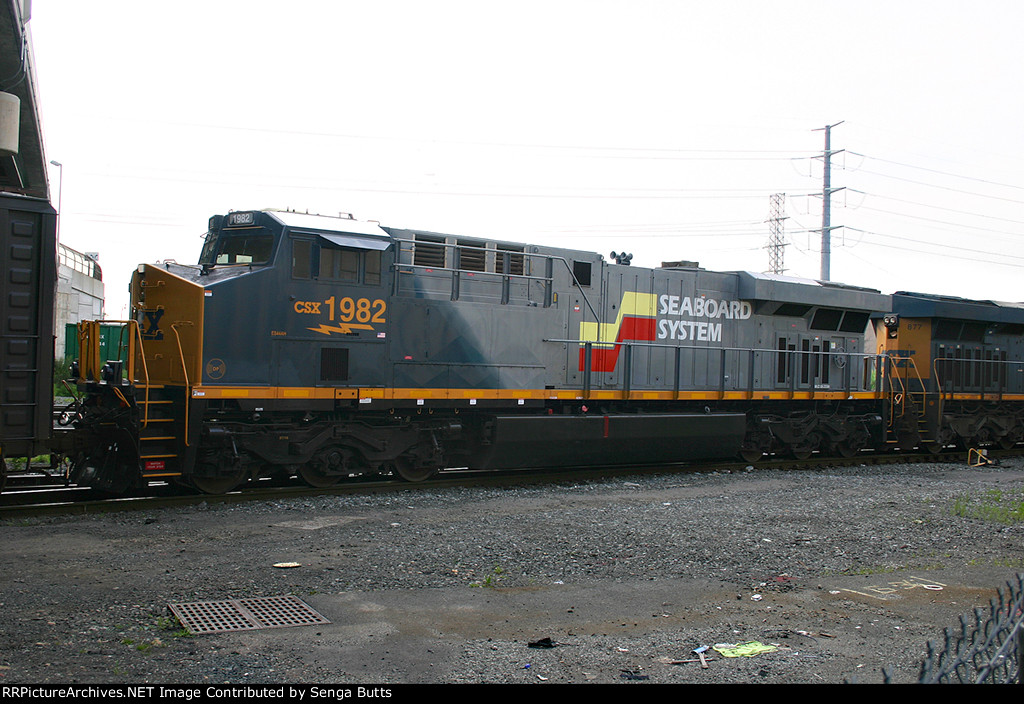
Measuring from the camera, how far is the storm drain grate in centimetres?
528

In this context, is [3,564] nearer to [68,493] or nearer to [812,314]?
[68,493]

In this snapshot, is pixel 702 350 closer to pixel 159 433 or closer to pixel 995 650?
pixel 159 433

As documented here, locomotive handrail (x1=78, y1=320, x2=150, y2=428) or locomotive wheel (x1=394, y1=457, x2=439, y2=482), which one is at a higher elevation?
locomotive handrail (x1=78, y1=320, x2=150, y2=428)

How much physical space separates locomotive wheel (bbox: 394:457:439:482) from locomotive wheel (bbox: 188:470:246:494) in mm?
2307

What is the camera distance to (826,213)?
1387 inches

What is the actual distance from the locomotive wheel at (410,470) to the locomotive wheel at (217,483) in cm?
A: 231

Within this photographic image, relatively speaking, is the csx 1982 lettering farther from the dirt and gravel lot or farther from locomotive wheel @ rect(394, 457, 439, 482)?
the dirt and gravel lot

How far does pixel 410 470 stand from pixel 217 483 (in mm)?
2795

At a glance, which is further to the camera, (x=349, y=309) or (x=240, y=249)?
(x=349, y=309)

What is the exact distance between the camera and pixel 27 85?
47.1 ft

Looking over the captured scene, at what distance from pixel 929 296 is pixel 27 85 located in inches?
782

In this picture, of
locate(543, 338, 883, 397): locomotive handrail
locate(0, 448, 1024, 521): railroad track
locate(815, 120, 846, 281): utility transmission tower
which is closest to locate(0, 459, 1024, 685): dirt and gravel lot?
locate(0, 448, 1024, 521): railroad track

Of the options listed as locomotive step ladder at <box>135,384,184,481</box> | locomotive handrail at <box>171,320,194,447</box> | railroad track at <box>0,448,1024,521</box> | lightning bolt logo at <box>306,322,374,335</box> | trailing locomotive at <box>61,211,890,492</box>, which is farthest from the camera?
lightning bolt logo at <box>306,322,374,335</box>

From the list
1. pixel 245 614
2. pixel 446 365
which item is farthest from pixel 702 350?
pixel 245 614
